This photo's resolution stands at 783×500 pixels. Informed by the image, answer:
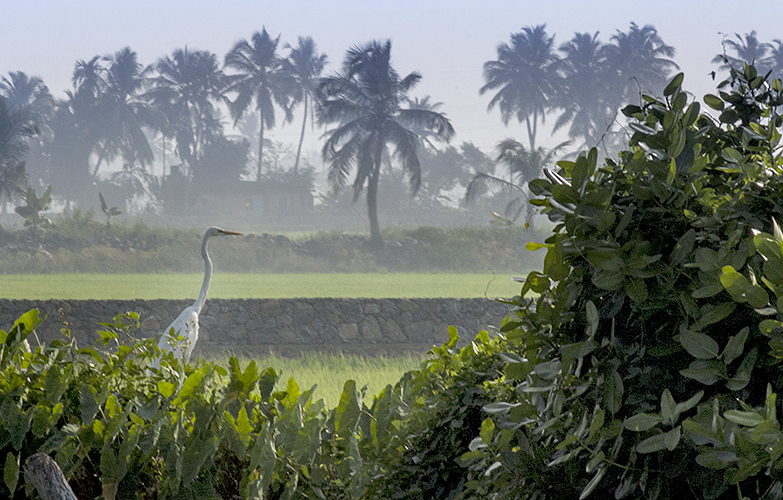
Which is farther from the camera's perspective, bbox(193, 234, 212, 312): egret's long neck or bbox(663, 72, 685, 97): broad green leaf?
bbox(193, 234, 212, 312): egret's long neck

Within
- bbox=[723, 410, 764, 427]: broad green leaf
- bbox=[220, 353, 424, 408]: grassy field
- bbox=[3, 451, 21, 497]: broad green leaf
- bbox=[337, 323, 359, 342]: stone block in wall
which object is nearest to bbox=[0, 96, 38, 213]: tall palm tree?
bbox=[337, 323, 359, 342]: stone block in wall

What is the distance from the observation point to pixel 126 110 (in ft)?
178

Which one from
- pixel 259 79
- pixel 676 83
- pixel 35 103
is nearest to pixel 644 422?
pixel 676 83

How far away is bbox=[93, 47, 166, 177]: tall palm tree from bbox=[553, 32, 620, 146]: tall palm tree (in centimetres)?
3623

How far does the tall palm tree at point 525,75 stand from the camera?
2104 inches

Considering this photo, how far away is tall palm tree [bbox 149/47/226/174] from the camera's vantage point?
5497 cm

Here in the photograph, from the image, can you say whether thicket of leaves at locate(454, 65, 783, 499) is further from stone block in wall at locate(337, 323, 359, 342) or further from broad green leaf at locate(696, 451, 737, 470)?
stone block in wall at locate(337, 323, 359, 342)

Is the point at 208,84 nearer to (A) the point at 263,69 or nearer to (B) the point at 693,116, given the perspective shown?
(A) the point at 263,69

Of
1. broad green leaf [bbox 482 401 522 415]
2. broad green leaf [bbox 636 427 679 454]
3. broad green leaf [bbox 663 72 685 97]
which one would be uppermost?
broad green leaf [bbox 663 72 685 97]

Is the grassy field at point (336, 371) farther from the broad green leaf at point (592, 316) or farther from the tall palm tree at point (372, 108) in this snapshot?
the tall palm tree at point (372, 108)

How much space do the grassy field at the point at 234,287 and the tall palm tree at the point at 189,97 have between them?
26.8 m

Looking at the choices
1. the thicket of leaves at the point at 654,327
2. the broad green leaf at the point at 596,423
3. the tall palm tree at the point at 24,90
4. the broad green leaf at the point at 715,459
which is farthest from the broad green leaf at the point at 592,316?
the tall palm tree at the point at 24,90

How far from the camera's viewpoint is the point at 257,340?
11828mm

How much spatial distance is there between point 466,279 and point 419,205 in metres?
29.5
